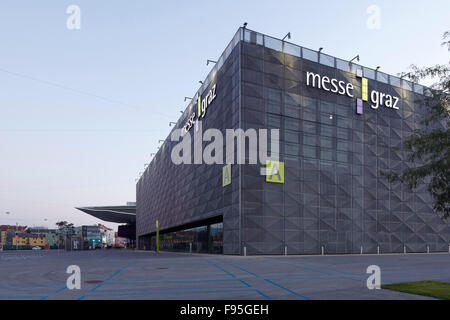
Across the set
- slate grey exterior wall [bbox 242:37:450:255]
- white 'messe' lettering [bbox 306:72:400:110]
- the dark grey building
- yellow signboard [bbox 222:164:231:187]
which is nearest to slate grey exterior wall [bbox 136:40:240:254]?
the dark grey building

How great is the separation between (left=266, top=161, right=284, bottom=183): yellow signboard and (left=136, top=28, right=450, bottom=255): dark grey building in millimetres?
674

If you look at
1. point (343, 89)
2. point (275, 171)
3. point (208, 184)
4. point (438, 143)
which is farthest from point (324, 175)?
point (438, 143)

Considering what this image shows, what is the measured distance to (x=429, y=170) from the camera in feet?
37.4

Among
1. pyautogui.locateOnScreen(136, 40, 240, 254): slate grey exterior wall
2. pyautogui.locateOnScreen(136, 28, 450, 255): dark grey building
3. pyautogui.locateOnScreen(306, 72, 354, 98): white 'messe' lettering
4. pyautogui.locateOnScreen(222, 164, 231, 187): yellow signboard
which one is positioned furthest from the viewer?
pyautogui.locateOnScreen(306, 72, 354, 98): white 'messe' lettering

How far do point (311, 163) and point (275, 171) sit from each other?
515 centimetres

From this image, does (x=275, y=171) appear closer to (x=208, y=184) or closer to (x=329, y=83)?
(x=208, y=184)

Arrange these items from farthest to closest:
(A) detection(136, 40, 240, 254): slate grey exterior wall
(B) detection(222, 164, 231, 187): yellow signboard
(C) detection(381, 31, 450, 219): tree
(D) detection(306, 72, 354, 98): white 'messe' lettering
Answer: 1. (D) detection(306, 72, 354, 98): white 'messe' lettering
2. (B) detection(222, 164, 231, 187): yellow signboard
3. (A) detection(136, 40, 240, 254): slate grey exterior wall
4. (C) detection(381, 31, 450, 219): tree

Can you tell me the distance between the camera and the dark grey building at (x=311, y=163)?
38.5 meters

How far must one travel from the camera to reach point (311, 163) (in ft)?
136

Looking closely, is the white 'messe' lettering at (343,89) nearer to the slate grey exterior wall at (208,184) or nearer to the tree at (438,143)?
the slate grey exterior wall at (208,184)

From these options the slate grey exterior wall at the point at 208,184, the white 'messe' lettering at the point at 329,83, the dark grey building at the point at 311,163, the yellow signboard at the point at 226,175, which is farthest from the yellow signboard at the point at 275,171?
the white 'messe' lettering at the point at 329,83

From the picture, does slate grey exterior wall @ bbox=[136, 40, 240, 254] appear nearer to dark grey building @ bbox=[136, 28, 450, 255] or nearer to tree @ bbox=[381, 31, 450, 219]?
dark grey building @ bbox=[136, 28, 450, 255]

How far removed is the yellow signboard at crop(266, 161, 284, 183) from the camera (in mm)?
38531
